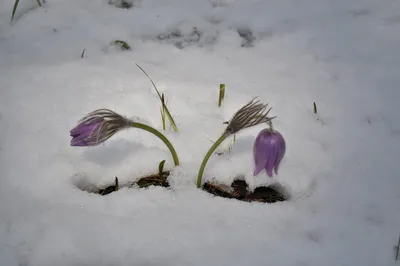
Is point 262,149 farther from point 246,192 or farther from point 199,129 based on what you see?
point 199,129

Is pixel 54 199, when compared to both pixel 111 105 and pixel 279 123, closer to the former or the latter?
pixel 111 105

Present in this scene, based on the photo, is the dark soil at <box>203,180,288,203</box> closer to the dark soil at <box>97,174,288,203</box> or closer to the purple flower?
the dark soil at <box>97,174,288,203</box>

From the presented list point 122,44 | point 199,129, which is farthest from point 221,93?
point 122,44

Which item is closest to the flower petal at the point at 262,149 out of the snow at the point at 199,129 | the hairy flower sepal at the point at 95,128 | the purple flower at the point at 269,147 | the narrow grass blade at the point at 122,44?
the purple flower at the point at 269,147

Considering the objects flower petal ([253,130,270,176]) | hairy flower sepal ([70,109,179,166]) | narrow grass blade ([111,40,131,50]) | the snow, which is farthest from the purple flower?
narrow grass blade ([111,40,131,50])

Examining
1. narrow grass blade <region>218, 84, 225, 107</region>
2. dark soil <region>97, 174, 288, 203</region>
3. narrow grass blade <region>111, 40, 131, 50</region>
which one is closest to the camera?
dark soil <region>97, 174, 288, 203</region>

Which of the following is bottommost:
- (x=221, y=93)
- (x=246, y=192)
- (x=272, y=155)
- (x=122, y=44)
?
(x=246, y=192)

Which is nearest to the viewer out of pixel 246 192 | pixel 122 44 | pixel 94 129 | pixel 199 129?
pixel 94 129
